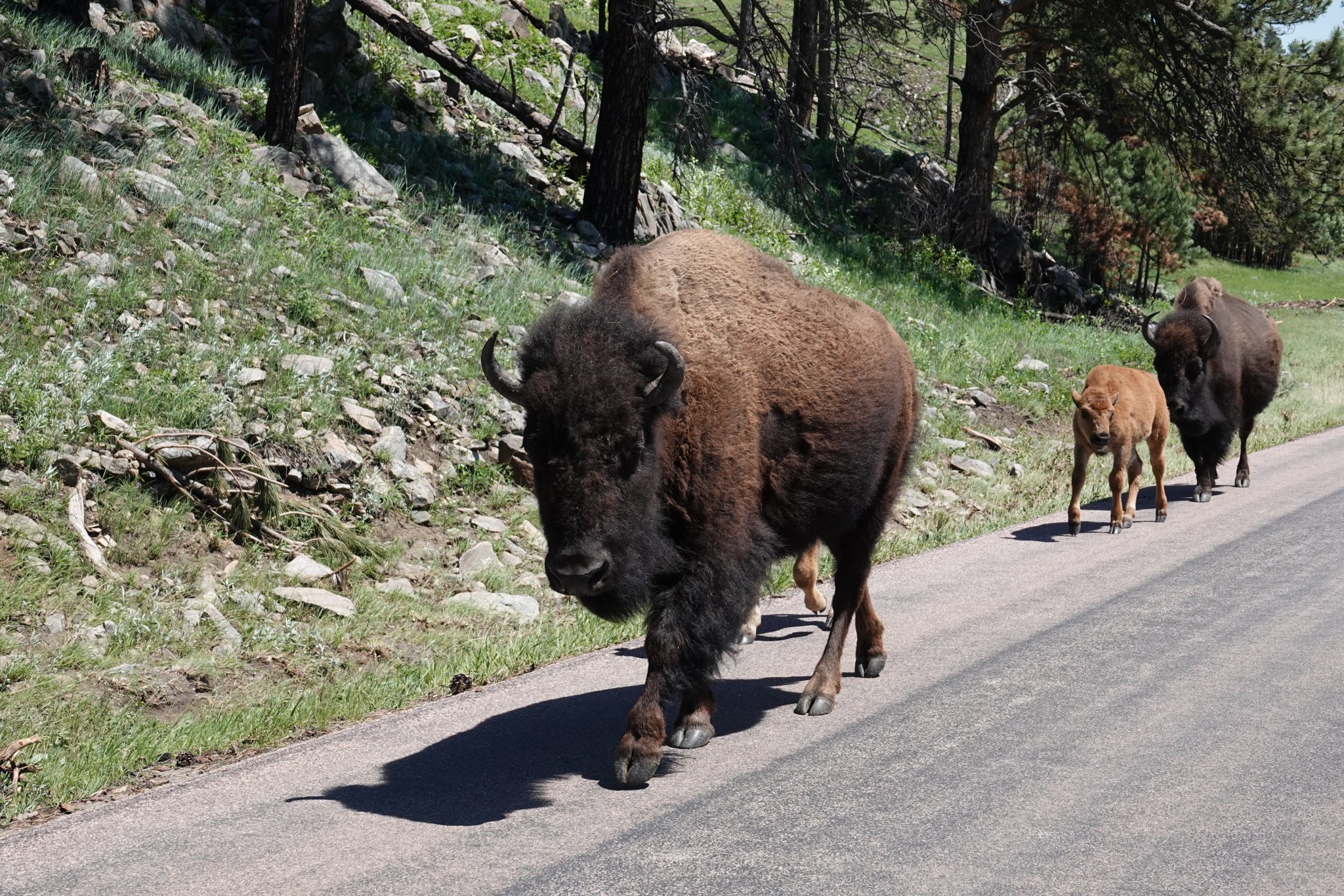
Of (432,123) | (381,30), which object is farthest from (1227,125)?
(381,30)

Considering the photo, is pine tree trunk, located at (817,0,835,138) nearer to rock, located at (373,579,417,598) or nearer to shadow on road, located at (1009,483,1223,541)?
shadow on road, located at (1009,483,1223,541)

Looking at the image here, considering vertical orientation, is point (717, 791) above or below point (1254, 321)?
below

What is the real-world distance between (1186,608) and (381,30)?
15.0m

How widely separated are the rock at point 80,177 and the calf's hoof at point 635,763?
792 cm

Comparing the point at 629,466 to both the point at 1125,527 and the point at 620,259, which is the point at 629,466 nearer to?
the point at 620,259

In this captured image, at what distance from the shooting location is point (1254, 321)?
15805mm

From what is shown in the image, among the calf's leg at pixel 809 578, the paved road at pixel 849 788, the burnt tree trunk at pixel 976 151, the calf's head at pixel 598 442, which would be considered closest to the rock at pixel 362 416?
the paved road at pixel 849 788

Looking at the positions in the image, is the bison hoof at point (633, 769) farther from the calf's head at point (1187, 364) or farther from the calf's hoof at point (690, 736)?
the calf's head at point (1187, 364)

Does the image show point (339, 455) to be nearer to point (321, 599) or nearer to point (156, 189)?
point (321, 599)

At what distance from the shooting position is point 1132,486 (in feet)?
39.7

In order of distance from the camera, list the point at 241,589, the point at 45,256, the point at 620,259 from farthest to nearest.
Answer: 1. the point at 45,256
2. the point at 241,589
3. the point at 620,259

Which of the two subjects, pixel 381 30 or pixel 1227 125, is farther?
pixel 381 30

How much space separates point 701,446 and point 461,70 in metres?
12.5

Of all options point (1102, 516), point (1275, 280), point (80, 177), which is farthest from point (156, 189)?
point (1275, 280)
